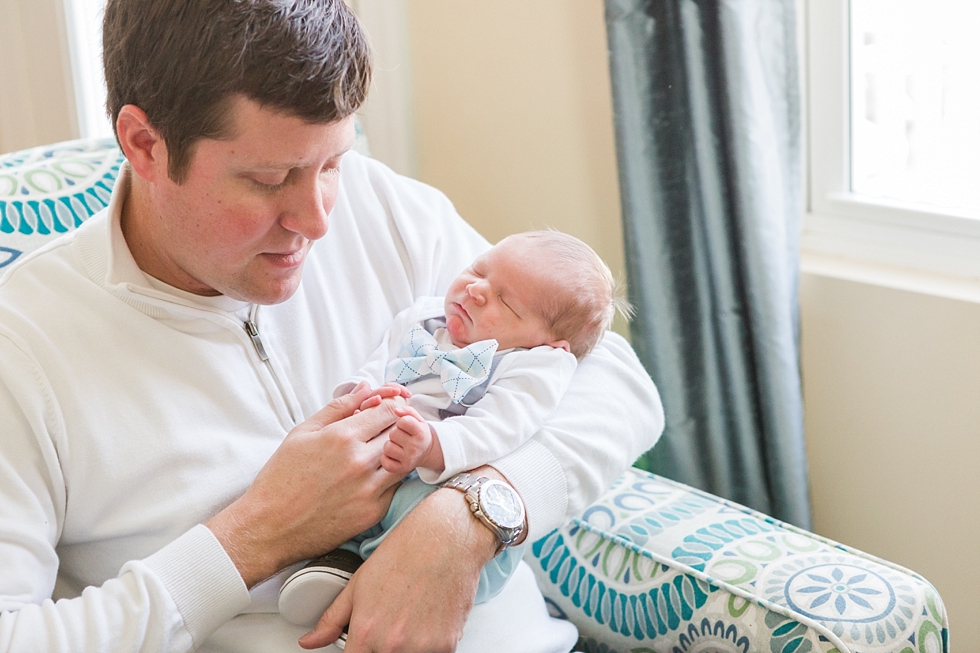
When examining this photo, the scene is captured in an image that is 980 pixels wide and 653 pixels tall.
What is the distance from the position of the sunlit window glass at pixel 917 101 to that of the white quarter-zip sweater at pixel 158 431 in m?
0.90

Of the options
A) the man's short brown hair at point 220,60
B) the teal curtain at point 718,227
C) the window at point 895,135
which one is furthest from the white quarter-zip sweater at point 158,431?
the window at point 895,135

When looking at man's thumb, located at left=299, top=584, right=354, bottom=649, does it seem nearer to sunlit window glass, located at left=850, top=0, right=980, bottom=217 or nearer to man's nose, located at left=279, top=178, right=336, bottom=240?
man's nose, located at left=279, top=178, right=336, bottom=240

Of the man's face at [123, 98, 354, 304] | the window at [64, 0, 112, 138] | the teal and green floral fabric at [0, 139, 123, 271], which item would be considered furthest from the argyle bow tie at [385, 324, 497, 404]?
the window at [64, 0, 112, 138]

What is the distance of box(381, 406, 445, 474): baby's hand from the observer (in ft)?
3.99

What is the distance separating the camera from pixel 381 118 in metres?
2.52

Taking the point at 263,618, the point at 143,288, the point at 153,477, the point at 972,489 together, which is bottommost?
the point at 972,489

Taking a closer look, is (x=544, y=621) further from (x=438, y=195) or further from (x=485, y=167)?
(x=485, y=167)

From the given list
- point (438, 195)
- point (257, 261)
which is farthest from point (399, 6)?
point (257, 261)

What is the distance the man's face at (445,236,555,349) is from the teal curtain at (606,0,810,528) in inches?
21.1

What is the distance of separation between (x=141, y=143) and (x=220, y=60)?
17cm

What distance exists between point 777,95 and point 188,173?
3.68 ft

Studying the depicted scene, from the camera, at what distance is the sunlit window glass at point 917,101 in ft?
6.31

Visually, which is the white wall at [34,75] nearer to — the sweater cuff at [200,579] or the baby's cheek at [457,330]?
the baby's cheek at [457,330]

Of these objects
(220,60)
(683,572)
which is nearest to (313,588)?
(683,572)
